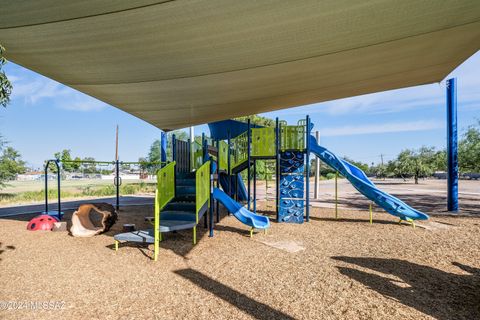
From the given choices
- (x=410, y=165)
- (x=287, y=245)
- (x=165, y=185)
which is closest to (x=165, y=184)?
(x=165, y=185)

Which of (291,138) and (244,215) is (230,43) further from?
(291,138)

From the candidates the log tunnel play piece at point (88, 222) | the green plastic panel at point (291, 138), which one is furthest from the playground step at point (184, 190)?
the green plastic panel at point (291, 138)

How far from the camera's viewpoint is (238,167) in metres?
9.58

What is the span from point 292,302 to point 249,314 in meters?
0.58

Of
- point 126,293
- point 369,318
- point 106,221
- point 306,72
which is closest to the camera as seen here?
point 369,318

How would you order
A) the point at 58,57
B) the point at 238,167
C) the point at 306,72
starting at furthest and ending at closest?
the point at 238,167
the point at 306,72
the point at 58,57

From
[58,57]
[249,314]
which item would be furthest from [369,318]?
[58,57]

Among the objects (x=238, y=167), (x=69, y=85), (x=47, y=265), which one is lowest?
(x=47, y=265)

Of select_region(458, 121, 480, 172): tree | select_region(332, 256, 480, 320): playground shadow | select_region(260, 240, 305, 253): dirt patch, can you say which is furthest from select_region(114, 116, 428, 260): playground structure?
select_region(458, 121, 480, 172): tree

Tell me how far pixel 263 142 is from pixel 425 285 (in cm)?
596

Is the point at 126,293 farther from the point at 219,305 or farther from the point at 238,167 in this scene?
the point at 238,167

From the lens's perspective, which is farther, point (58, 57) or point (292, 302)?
point (58, 57)

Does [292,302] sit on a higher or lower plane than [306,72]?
lower

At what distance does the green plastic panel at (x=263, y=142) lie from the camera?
8.75 m
